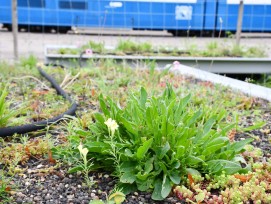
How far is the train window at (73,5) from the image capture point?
1337 centimetres

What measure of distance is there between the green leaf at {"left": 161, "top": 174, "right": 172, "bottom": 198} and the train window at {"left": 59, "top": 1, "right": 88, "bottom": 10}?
37.4ft

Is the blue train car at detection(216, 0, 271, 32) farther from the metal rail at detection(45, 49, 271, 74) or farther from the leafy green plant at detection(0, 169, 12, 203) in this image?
the leafy green plant at detection(0, 169, 12, 203)

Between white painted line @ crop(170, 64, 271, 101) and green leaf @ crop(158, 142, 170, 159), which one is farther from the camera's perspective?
white painted line @ crop(170, 64, 271, 101)

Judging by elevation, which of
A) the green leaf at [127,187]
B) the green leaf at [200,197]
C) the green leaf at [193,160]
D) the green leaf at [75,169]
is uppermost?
the green leaf at [193,160]

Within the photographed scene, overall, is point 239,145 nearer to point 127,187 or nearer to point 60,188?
point 127,187

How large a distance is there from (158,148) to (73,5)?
38.0 ft

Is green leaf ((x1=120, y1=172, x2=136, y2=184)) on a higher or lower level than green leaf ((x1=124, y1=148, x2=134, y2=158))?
lower

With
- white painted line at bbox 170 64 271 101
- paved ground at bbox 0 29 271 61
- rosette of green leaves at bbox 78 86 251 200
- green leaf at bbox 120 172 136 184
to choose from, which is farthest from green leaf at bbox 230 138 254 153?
paved ground at bbox 0 29 271 61

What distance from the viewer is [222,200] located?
7.68ft

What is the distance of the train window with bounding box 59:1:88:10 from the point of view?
1337 centimetres

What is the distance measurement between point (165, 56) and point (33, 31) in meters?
8.88

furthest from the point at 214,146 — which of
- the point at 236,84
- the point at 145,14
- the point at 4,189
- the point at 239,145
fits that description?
the point at 145,14

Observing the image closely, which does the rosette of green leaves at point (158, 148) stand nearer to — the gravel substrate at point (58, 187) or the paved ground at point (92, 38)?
the gravel substrate at point (58, 187)

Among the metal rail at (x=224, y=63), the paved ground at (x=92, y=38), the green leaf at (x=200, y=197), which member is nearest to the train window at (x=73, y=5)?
the paved ground at (x=92, y=38)
